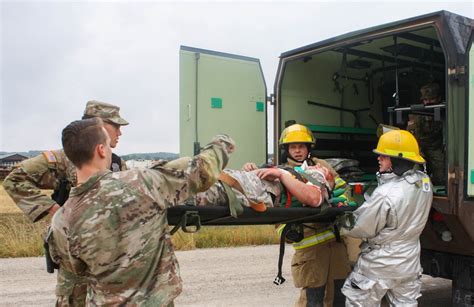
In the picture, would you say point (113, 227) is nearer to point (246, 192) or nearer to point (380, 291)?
point (246, 192)

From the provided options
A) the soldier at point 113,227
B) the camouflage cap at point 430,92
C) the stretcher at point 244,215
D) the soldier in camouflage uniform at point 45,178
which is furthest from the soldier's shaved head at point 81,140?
the camouflage cap at point 430,92

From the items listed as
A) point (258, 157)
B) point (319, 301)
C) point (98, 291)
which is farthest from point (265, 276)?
point (98, 291)

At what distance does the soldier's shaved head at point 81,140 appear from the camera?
7.14 feet

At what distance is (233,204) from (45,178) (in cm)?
137

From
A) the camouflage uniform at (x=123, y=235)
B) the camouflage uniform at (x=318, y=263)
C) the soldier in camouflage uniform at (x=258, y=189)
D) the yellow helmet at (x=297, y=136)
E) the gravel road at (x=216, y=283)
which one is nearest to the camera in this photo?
the camouflage uniform at (x=123, y=235)

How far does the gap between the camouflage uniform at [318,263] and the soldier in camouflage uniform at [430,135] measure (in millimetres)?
1480

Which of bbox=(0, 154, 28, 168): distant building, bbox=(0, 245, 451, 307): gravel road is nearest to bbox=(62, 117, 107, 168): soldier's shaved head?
bbox=(0, 245, 451, 307): gravel road

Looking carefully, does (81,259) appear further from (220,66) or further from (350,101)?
(350,101)

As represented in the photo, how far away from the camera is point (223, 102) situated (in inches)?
196

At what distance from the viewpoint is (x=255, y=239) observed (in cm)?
→ 868

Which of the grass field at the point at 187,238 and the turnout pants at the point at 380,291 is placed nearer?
the turnout pants at the point at 380,291

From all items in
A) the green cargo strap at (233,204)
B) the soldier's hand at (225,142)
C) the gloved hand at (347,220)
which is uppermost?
the soldier's hand at (225,142)

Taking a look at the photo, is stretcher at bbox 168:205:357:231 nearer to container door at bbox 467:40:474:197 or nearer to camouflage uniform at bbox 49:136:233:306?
camouflage uniform at bbox 49:136:233:306

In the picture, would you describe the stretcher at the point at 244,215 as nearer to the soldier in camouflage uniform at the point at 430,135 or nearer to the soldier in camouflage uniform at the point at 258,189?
the soldier in camouflage uniform at the point at 258,189
